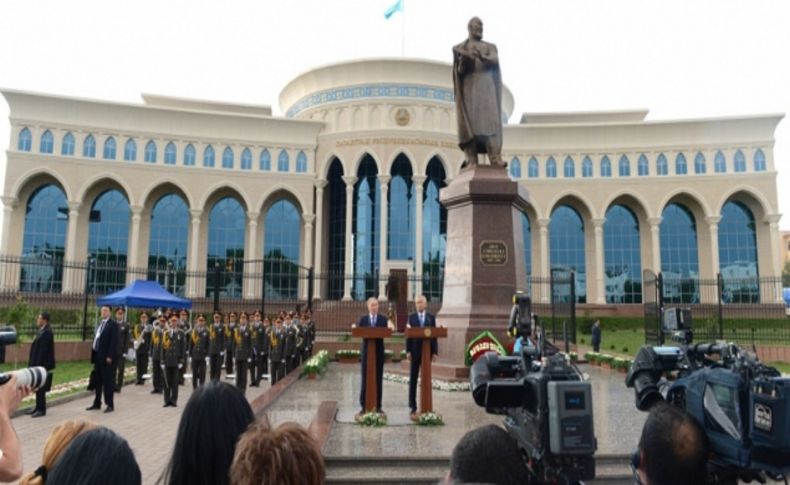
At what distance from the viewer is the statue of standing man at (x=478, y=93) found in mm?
12656

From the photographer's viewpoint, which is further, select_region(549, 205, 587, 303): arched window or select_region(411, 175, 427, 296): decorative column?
select_region(549, 205, 587, 303): arched window

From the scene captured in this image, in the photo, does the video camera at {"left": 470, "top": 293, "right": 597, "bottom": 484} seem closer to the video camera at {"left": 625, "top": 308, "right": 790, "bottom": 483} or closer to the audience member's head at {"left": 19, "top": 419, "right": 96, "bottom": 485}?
the video camera at {"left": 625, "top": 308, "right": 790, "bottom": 483}

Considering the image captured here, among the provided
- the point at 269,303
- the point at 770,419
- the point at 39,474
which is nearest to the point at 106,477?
the point at 39,474

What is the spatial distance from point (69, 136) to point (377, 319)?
135 feet

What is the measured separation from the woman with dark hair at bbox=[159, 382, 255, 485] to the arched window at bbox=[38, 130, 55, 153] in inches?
1822

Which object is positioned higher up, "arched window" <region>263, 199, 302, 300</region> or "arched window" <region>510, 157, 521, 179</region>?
"arched window" <region>510, 157, 521, 179</region>

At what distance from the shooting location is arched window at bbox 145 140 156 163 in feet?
140

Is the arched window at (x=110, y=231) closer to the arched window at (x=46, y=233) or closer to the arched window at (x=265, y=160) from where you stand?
the arched window at (x=46, y=233)

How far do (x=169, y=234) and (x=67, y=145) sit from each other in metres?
9.58

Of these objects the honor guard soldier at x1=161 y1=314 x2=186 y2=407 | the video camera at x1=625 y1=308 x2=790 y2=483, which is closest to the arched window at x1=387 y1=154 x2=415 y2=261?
the honor guard soldier at x1=161 y1=314 x2=186 y2=407

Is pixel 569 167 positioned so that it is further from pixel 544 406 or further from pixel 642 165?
pixel 544 406

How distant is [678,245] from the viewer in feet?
150

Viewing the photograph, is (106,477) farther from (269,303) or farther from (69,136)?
(69,136)

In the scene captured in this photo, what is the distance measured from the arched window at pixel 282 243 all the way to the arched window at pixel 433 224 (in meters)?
10.3
